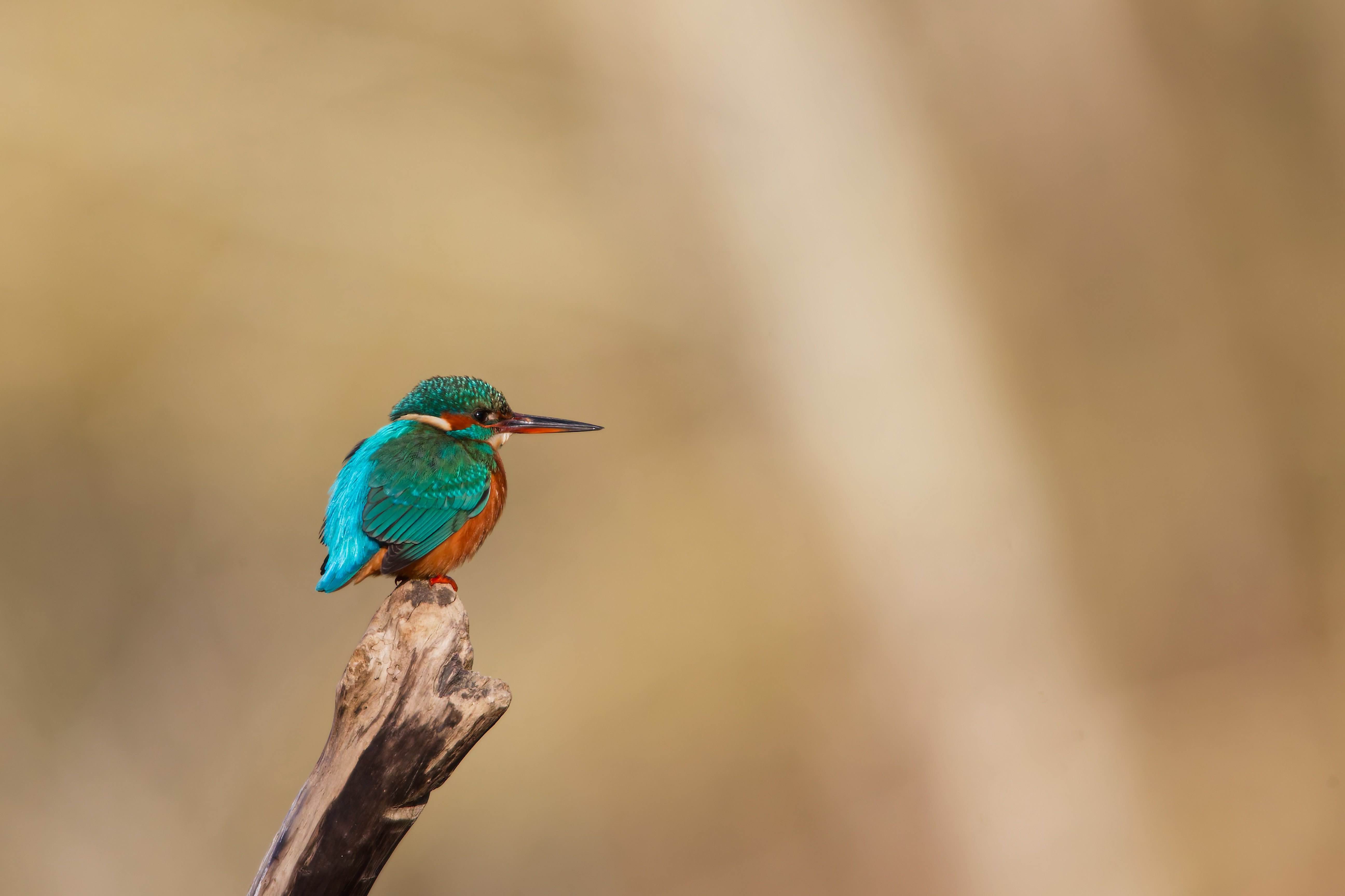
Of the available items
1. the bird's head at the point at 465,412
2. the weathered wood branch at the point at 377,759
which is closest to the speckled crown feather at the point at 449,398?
the bird's head at the point at 465,412

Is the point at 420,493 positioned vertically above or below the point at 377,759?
above

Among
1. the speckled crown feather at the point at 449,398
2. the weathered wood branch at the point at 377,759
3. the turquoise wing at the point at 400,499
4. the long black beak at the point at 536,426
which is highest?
the speckled crown feather at the point at 449,398

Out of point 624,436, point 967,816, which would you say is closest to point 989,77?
point 624,436

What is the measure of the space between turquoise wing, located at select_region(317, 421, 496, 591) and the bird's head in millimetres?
48

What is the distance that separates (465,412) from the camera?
5.17 ft

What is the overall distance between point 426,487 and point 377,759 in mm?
447

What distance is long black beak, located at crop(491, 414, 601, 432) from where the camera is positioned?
160 cm

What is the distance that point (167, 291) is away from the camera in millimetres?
3896

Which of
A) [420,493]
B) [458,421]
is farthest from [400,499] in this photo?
[458,421]

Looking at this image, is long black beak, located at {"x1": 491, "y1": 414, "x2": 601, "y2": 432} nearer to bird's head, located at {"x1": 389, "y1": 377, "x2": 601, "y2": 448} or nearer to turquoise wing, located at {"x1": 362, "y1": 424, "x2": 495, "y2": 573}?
bird's head, located at {"x1": 389, "y1": 377, "x2": 601, "y2": 448}

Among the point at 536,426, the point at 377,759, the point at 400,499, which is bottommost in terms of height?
the point at 377,759

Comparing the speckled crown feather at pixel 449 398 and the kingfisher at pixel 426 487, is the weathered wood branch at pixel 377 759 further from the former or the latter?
the speckled crown feather at pixel 449 398

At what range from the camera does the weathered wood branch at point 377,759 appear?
3.58 ft

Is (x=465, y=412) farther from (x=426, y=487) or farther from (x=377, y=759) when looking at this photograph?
(x=377, y=759)
